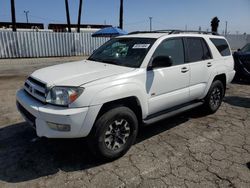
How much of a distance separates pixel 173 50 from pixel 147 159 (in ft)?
6.46

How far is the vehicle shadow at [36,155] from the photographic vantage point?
120 inches

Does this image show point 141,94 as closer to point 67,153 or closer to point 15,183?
point 67,153

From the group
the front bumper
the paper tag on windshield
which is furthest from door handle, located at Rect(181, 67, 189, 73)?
the front bumper

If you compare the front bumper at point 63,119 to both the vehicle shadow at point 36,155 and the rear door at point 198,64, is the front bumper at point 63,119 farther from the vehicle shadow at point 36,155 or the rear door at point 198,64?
the rear door at point 198,64

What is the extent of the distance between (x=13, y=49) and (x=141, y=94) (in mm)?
16178

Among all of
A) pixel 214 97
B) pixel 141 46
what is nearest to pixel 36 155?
pixel 141 46

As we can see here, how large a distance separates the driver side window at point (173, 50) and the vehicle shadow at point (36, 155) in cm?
137

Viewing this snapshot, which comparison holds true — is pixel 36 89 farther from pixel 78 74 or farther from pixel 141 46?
→ pixel 141 46

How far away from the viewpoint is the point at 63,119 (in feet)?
9.11

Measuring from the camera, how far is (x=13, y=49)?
55.3 ft

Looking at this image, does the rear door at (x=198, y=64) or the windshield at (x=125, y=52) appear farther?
the rear door at (x=198, y=64)

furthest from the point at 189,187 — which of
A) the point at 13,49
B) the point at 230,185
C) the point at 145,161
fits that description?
the point at 13,49

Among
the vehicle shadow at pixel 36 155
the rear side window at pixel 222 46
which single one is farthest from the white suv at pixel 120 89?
the vehicle shadow at pixel 36 155

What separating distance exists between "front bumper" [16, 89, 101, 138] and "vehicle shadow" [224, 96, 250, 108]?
179 inches
